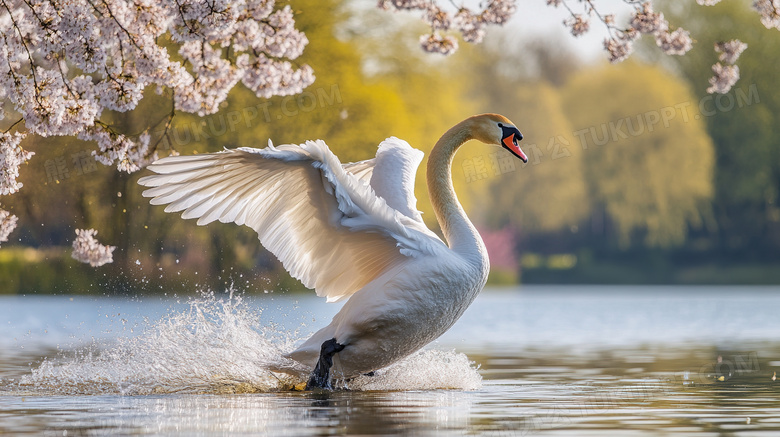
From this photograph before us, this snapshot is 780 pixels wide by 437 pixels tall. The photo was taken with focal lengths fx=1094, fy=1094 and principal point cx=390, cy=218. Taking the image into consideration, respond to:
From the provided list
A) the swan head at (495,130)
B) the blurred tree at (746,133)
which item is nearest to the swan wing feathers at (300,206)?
the swan head at (495,130)

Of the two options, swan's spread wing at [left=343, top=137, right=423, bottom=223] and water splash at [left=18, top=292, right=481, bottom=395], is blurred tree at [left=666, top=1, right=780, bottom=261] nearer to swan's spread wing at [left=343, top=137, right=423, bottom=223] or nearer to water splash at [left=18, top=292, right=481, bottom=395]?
swan's spread wing at [left=343, top=137, right=423, bottom=223]

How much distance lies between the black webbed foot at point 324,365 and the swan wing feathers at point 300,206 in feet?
2.78

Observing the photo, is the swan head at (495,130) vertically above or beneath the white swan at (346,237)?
above

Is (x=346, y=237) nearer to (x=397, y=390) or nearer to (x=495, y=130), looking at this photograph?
(x=397, y=390)

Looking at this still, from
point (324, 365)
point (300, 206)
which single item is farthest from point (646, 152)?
point (324, 365)

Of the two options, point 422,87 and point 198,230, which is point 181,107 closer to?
point 198,230

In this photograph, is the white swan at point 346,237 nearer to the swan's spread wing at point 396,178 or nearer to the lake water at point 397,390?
the swan's spread wing at point 396,178

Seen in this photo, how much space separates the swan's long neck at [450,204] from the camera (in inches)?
332

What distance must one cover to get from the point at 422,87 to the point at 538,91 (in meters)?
12.6

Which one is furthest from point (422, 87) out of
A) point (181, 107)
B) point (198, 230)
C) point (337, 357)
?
point (337, 357)

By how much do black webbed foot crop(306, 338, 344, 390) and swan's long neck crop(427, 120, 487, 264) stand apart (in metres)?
1.18

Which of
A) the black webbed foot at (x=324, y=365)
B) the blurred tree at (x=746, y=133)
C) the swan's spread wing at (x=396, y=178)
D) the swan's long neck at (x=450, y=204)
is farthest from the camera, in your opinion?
the blurred tree at (x=746, y=133)

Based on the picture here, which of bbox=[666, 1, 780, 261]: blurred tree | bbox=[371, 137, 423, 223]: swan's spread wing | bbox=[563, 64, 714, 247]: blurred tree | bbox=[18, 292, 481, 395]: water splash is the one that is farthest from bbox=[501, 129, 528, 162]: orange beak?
bbox=[666, 1, 780, 261]: blurred tree

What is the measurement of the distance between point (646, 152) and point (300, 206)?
4167cm
